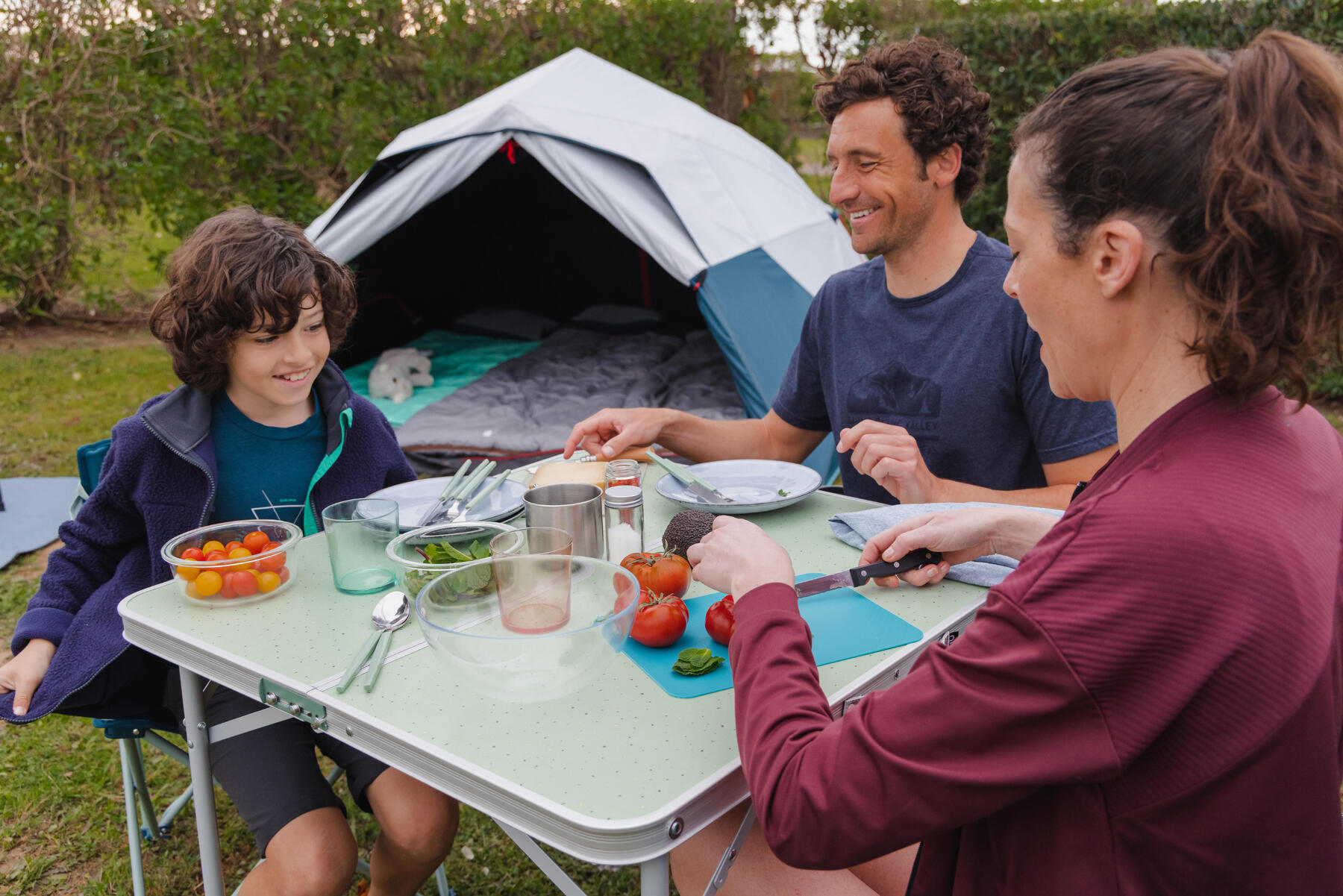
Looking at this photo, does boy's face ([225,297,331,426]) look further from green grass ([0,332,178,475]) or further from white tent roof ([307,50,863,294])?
green grass ([0,332,178,475])

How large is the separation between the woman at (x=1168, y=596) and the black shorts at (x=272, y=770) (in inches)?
38.2

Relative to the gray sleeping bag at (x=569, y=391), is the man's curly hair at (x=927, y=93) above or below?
above

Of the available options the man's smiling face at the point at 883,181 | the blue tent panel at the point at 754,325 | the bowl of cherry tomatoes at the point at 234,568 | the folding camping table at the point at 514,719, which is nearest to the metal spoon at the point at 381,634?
the folding camping table at the point at 514,719

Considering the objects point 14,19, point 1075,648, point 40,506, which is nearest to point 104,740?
point 40,506

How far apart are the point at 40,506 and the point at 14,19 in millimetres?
4108

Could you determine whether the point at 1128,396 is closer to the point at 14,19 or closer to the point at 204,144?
the point at 204,144

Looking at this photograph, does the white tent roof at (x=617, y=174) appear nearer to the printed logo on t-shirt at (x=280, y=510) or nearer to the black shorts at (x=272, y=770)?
the printed logo on t-shirt at (x=280, y=510)

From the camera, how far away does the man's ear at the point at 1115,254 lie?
89 centimetres

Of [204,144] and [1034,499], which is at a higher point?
[204,144]

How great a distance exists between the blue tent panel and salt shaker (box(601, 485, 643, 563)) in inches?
86.8

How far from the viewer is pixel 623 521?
5.24 ft

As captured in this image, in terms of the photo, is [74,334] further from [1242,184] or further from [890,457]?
[1242,184]

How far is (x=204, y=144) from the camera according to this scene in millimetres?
6676

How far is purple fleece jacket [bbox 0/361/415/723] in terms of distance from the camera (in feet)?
5.49
